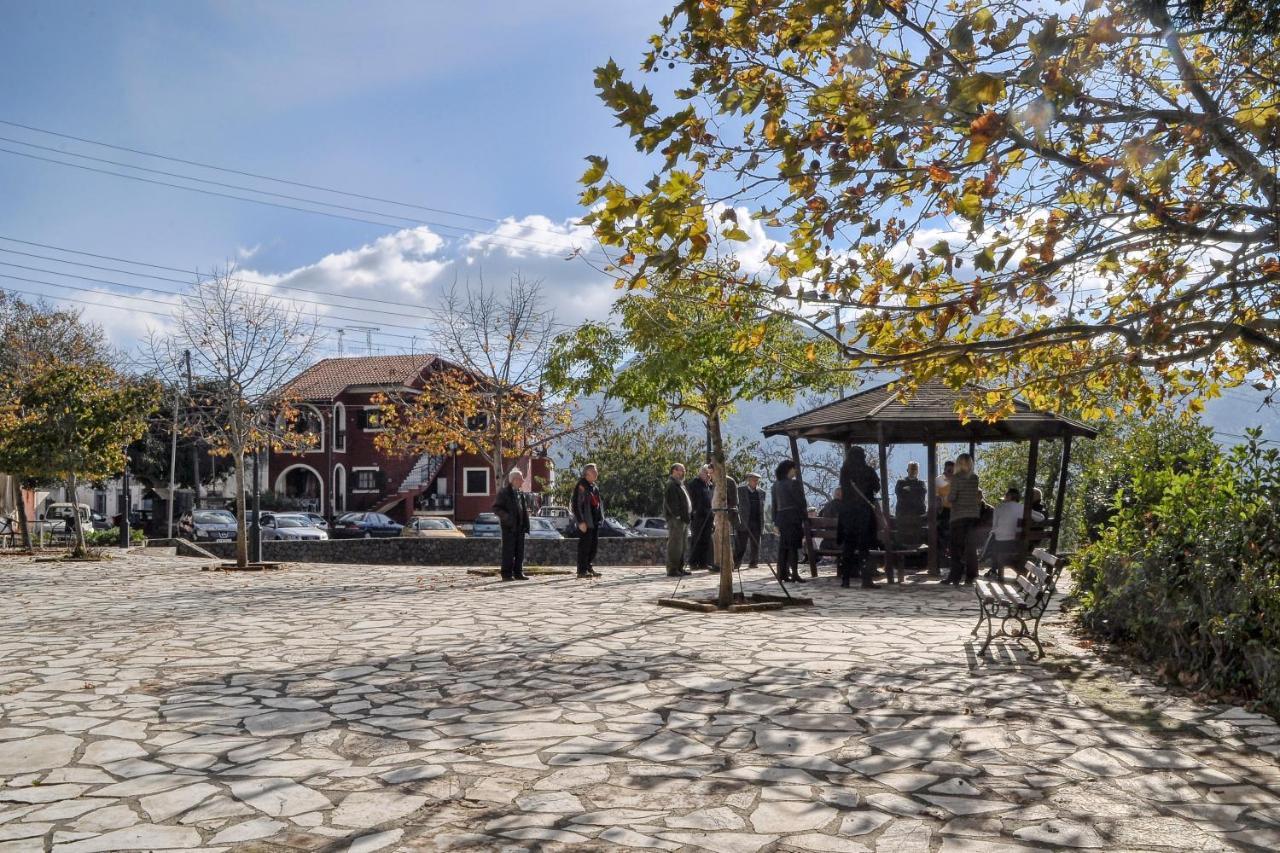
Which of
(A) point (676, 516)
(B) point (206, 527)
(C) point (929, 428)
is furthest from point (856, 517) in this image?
(B) point (206, 527)

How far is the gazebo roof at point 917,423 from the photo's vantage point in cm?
1585

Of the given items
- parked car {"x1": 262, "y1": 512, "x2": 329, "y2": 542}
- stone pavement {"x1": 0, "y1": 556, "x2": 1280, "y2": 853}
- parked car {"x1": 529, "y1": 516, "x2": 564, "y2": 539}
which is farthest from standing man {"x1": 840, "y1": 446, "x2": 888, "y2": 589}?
parked car {"x1": 262, "y1": 512, "x2": 329, "y2": 542}

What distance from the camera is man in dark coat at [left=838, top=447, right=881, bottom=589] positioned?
50.2ft

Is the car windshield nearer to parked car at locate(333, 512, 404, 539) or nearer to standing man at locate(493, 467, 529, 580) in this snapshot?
parked car at locate(333, 512, 404, 539)

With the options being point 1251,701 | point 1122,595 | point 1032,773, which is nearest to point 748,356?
point 1122,595

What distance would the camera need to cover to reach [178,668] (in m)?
8.33

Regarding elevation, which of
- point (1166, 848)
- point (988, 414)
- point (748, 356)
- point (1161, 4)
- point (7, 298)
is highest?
point (7, 298)

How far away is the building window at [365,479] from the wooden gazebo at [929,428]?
4529cm

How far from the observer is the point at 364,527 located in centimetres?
4728

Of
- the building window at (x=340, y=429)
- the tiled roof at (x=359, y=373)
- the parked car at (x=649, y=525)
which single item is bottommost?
the parked car at (x=649, y=525)

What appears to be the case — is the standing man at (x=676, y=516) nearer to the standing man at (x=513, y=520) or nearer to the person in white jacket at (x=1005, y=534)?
the standing man at (x=513, y=520)

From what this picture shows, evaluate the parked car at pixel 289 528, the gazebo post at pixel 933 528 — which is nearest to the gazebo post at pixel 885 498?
the gazebo post at pixel 933 528

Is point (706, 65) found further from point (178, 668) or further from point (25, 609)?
point (25, 609)

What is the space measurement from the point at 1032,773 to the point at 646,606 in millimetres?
7756
